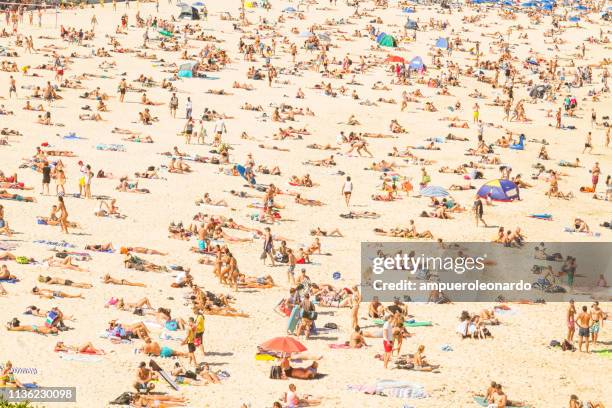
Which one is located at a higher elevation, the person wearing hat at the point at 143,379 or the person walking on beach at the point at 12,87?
the person walking on beach at the point at 12,87

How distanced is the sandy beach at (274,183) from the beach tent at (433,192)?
401 mm

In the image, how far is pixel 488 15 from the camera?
261 feet

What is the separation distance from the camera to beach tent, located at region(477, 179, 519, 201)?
32.7 metres

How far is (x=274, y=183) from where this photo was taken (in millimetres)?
33625

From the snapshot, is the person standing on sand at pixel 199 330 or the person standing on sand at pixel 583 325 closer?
the person standing on sand at pixel 199 330

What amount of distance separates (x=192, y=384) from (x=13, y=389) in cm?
302

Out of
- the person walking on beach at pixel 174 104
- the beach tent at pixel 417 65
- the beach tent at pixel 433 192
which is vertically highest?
the beach tent at pixel 417 65

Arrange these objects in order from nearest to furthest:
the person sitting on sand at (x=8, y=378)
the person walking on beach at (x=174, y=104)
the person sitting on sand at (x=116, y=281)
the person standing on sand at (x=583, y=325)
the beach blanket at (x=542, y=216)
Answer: the person sitting on sand at (x=8, y=378) → the person standing on sand at (x=583, y=325) → the person sitting on sand at (x=116, y=281) → the beach blanket at (x=542, y=216) → the person walking on beach at (x=174, y=104)

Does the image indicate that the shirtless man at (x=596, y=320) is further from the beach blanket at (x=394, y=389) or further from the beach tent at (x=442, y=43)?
the beach tent at (x=442, y=43)

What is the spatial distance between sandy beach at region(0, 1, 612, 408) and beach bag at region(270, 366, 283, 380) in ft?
0.41

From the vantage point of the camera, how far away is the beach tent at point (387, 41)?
61.1 m

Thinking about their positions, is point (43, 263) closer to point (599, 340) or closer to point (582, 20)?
point (599, 340)

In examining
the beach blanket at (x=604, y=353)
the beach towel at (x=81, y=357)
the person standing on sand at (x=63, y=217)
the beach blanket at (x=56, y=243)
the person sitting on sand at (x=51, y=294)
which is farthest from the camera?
the person standing on sand at (x=63, y=217)

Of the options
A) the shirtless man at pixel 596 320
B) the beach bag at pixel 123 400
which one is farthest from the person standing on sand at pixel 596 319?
the beach bag at pixel 123 400
